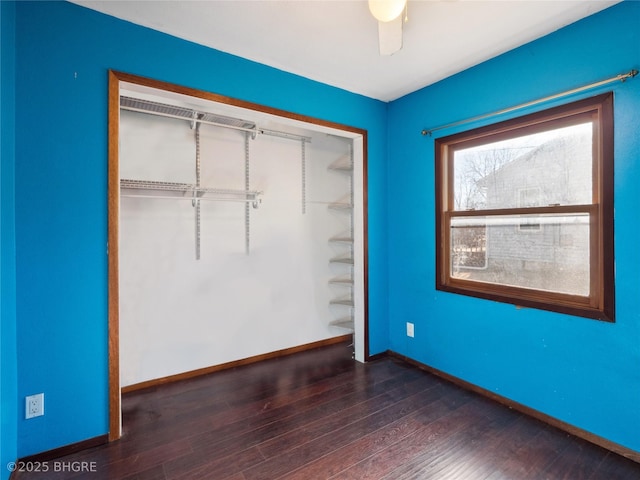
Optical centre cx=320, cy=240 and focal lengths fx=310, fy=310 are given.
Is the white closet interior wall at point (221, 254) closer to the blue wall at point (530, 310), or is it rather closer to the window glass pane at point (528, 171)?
the blue wall at point (530, 310)

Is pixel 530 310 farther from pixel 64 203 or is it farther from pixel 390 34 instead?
pixel 64 203

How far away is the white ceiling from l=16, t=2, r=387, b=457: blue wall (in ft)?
0.75

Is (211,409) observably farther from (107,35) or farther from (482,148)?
(482,148)

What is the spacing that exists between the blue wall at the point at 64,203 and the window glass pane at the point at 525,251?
2609 millimetres

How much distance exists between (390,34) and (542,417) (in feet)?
8.37

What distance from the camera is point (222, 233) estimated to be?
295cm

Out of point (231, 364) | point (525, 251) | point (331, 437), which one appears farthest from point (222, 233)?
point (525, 251)

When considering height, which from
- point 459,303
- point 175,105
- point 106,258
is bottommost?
point 459,303

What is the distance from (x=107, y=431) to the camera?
1.89m

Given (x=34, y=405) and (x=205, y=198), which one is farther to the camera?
(x=205, y=198)

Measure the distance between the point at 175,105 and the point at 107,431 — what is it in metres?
2.25

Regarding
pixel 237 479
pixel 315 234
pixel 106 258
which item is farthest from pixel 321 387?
pixel 106 258

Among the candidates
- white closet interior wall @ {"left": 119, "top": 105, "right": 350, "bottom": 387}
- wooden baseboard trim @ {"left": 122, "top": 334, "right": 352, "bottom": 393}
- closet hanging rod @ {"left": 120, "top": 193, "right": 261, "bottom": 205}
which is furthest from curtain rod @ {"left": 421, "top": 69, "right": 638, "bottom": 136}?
wooden baseboard trim @ {"left": 122, "top": 334, "right": 352, "bottom": 393}

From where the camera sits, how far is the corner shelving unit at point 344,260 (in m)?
3.53
